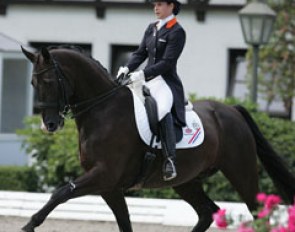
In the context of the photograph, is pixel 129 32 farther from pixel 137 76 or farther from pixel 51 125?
pixel 51 125

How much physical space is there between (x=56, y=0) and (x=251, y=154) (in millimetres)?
14170

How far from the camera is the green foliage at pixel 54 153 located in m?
14.3

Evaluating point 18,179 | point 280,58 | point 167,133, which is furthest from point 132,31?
point 167,133

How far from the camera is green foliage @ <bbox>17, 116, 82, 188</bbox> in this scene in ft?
46.9

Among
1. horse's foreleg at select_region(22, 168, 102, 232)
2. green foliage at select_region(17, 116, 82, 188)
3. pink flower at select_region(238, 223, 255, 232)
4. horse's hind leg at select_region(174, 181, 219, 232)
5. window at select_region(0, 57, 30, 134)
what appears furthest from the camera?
window at select_region(0, 57, 30, 134)

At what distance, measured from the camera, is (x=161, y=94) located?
9.16m

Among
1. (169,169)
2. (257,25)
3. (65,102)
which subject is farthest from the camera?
(257,25)

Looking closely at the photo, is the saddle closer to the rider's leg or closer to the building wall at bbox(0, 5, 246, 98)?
the rider's leg

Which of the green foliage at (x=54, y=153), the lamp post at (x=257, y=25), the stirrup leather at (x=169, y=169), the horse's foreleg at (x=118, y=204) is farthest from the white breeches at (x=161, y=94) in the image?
the lamp post at (x=257, y=25)

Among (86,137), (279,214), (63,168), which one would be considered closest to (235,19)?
(63,168)

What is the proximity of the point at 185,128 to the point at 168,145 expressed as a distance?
435mm

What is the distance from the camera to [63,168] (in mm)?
14438

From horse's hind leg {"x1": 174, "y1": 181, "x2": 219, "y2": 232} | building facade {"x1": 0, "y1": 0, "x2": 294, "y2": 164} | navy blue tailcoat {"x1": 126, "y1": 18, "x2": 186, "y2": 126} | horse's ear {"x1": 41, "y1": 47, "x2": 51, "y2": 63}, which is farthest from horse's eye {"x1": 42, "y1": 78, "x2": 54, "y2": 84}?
building facade {"x1": 0, "y1": 0, "x2": 294, "y2": 164}

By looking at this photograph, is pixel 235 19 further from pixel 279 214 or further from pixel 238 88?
pixel 279 214
